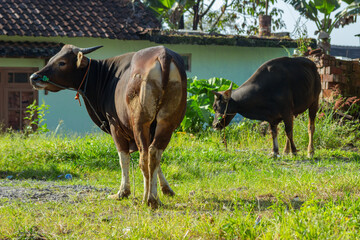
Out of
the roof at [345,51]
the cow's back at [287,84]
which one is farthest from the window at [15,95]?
the roof at [345,51]

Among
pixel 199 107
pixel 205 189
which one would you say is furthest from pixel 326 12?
pixel 205 189

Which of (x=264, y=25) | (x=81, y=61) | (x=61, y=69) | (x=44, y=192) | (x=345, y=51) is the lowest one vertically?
(x=44, y=192)

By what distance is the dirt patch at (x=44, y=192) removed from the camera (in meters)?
6.14

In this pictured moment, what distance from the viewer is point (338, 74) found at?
1330 centimetres

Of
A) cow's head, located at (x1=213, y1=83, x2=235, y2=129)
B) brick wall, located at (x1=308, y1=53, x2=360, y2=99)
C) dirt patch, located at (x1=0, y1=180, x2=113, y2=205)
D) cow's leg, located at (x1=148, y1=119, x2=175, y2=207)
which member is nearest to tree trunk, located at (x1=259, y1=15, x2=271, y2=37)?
brick wall, located at (x1=308, y1=53, x2=360, y2=99)

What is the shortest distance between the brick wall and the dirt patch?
7905 mm

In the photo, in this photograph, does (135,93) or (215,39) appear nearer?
(135,93)

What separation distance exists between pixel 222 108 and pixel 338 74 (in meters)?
4.42

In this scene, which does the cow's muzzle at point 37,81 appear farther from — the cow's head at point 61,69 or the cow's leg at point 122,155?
the cow's leg at point 122,155

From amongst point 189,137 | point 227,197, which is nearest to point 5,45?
point 189,137

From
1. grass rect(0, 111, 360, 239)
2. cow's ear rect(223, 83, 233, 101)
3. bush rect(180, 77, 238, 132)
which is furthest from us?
bush rect(180, 77, 238, 132)

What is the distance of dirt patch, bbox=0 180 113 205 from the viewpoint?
614cm

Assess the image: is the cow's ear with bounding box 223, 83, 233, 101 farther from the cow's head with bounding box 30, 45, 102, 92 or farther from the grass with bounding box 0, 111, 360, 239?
the cow's head with bounding box 30, 45, 102, 92

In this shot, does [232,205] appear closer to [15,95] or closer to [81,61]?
[81,61]
